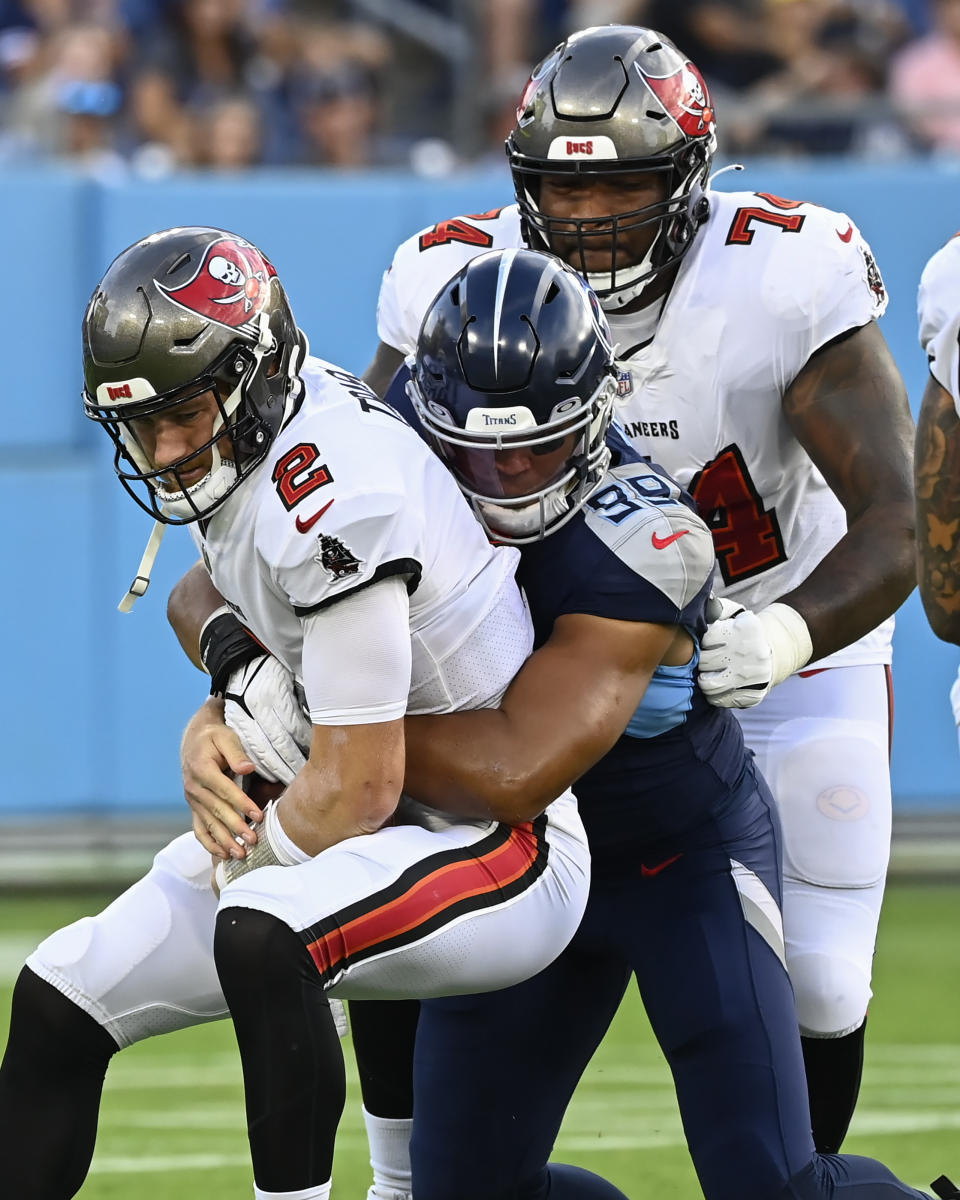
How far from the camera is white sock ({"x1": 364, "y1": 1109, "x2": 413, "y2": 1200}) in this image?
3.34 meters

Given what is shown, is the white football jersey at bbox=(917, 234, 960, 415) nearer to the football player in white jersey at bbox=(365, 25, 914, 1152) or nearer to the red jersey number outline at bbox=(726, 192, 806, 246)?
the football player in white jersey at bbox=(365, 25, 914, 1152)

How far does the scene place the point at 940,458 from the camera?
8.51 feet

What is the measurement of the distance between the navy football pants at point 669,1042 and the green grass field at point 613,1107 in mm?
1120

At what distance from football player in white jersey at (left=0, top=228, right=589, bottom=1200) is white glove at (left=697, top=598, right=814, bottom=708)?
10.9 inches

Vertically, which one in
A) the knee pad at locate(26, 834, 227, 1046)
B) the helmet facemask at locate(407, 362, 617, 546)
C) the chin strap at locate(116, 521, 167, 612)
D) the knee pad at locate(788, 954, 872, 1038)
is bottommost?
the knee pad at locate(788, 954, 872, 1038)

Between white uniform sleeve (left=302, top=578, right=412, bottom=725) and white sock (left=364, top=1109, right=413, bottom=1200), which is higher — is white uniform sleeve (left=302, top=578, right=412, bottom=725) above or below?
above

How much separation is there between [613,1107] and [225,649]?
211 centimetres

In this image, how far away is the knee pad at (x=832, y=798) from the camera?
3.33 meters

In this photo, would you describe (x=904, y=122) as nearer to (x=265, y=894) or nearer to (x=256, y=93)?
(x=256, y=93)

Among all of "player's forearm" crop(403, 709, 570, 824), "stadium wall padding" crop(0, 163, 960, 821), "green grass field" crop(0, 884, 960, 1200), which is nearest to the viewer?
A: "player's forearm" crop(403, 709, 570, 824)

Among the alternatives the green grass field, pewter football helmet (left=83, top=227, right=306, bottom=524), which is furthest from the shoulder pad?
the green grass field

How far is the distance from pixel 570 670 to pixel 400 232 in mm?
4318

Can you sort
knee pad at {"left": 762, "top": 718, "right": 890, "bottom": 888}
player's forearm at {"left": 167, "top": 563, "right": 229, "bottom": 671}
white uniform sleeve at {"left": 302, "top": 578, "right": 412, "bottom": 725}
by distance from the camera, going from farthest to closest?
1. knee pad at {"left": 762, "top": 718, "right": 890, "bottom": 888}
2. player's forearm at {"left": 167, "top": 563, "right": 229, "bottom": 671}
3. white uniform sleeve at {"left": 302, "top": 578, "right": 412, "bottom": 725}

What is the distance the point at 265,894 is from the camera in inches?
96.7
